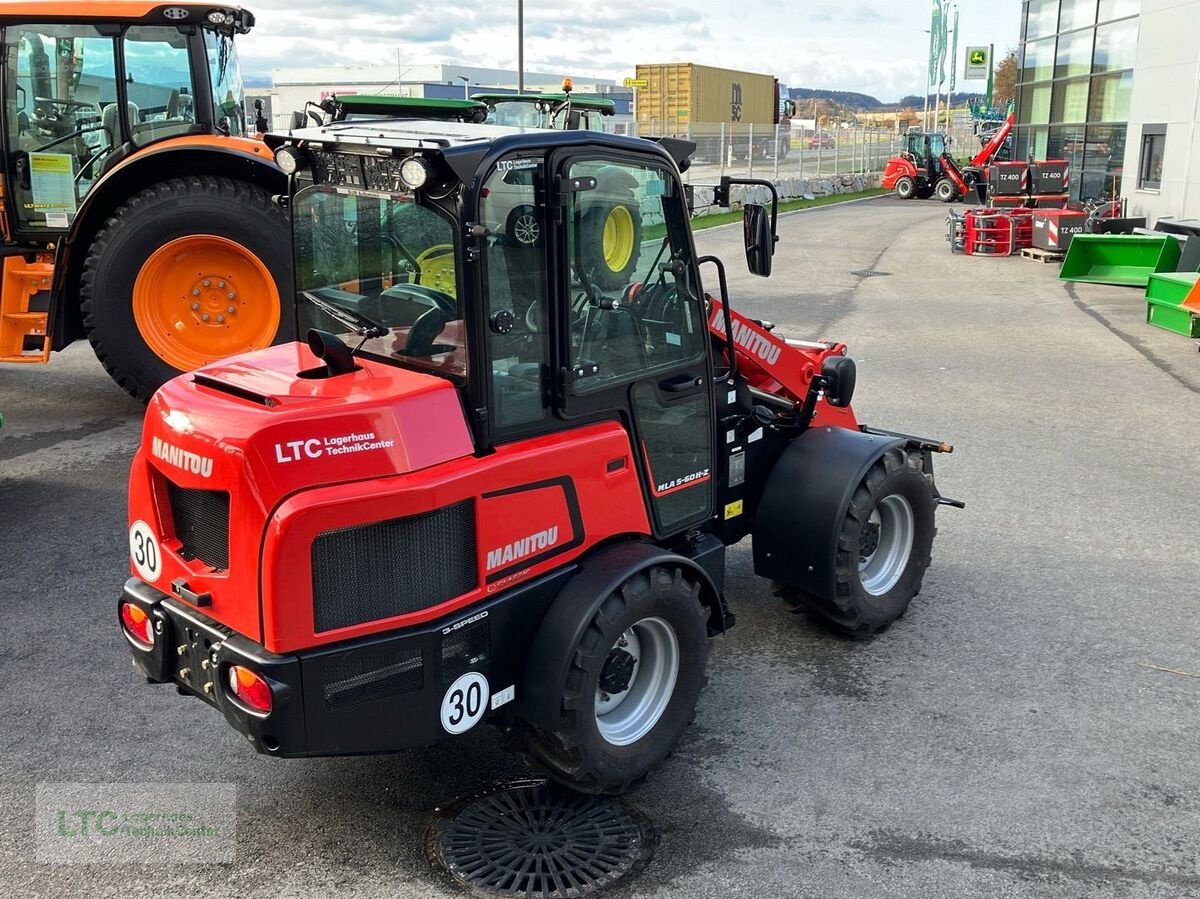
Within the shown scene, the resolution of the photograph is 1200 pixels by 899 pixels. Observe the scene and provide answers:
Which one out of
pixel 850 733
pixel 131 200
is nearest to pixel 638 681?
pixel 850 733

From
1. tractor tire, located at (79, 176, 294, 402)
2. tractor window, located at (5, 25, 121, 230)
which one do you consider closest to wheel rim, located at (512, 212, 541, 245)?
tractor tire, located at (79, 176, 294, 402)

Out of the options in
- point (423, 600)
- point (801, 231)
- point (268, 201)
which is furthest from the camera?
point (801, 231)

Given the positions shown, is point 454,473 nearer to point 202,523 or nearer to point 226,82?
point 202,523

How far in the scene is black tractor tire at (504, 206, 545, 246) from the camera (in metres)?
3.58

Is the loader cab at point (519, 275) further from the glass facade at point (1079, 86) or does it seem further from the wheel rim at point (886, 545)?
the glass facade at point (1079, 86)

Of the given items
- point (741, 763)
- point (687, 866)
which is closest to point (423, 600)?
point (687, 866)

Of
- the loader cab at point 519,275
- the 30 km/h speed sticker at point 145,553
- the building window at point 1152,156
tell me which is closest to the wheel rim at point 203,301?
the loader cab at point 519,275

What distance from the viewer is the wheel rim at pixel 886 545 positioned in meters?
5.22

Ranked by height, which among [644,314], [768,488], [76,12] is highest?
[76,12]

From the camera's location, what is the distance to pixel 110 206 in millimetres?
8602

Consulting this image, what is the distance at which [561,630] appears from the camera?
3.65 m

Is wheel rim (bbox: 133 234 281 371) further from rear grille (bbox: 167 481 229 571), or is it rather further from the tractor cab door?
the tractor cab door

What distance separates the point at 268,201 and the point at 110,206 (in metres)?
1.23

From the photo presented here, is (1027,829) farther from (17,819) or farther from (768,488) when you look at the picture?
(17,819)
